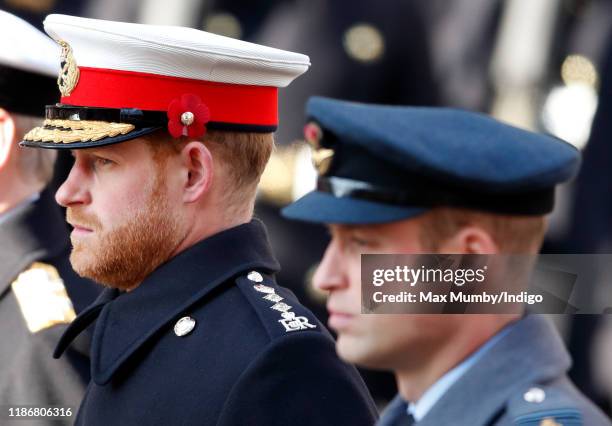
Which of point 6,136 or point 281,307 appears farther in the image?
point 6,136

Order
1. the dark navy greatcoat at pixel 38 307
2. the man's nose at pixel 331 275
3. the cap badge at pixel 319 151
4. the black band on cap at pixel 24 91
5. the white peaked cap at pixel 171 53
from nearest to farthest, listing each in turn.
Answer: the man's nose at pixel 331 275, the cap badge at pixel 319 151, the white peaked cap at pixel 171 53, the dark navy greatcoat at pixel 38 307, the black band on cap at pixel 24 91

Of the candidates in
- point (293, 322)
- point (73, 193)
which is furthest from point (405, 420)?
point (73, 193)

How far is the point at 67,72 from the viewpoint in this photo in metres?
2.69

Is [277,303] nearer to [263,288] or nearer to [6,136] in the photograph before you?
[263,288]

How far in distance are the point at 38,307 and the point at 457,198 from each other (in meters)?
1.63

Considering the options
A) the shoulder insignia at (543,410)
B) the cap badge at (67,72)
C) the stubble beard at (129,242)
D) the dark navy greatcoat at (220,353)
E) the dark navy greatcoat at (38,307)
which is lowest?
the dark navy greatcoat at (38,307)

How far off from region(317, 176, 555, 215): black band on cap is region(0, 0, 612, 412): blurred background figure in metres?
1.21

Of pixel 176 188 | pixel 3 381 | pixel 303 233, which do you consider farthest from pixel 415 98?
pixel 3 381

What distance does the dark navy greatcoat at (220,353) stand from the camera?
2.30 m

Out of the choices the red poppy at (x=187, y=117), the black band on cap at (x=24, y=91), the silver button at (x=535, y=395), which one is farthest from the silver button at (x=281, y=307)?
the black band on cap at (x=24, y=91)

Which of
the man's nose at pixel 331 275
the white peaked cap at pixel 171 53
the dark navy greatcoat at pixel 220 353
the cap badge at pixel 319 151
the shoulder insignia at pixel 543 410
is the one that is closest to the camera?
the shoulder insignia at pixel 543 410

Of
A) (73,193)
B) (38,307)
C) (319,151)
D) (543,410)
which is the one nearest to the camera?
(543,410)

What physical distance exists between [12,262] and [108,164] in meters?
0.79

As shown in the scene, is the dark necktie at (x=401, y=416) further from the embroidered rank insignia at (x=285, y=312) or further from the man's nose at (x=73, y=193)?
the man's nose at (x=73, y=193)
